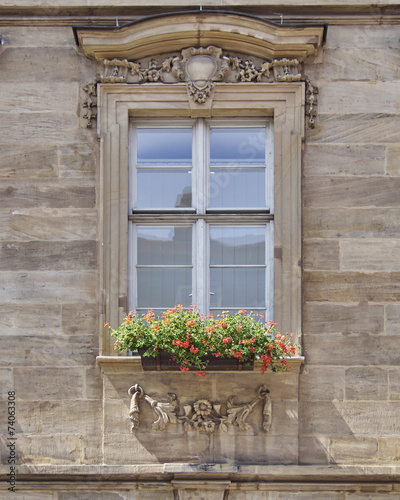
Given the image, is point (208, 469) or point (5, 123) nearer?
point (208, 469)

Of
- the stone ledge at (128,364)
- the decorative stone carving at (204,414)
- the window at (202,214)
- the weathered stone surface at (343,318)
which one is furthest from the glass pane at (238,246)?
the decorative stone carving at (204,414)

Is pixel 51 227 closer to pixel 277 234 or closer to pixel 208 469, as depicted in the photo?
pixel 277 234

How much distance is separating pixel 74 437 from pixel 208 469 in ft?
3.68

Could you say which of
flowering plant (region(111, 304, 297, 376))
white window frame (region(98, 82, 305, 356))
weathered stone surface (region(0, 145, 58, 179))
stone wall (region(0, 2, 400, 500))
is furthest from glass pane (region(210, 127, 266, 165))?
flowering plant (region(111, 304, 297, 376))

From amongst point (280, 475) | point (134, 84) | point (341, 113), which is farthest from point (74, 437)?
point (341, 113)

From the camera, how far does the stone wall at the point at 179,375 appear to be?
7180 millimetres

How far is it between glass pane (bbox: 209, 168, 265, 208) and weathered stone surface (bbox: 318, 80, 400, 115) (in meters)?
0.81

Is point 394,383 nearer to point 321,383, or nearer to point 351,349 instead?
point 351,349

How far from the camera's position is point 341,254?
743 centimetres

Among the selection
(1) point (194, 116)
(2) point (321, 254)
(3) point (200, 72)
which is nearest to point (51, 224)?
(1) point (194, 116)

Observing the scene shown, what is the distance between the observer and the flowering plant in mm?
6859

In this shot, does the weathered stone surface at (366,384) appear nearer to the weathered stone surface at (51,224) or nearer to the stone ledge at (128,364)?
the stone ledge at (128,364)

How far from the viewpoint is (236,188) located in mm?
7730

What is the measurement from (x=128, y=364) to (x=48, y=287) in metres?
0.94
